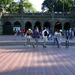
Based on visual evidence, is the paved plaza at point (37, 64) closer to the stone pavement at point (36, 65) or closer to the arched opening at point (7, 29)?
the stone pavement at point (36, 65)

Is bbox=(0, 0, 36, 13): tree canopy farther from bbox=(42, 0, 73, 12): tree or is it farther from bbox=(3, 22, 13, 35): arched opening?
bbox=(3, 22, 13, 35): arched opening

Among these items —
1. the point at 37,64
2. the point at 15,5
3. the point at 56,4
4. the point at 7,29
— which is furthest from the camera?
the point at 15,5

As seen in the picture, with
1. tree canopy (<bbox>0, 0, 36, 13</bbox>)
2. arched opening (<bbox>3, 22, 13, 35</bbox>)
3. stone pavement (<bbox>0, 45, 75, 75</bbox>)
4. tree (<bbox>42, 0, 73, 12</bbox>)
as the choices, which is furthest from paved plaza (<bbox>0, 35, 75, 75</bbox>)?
tree canopy (<bbox>0, 0, 36, 13</bbox>)

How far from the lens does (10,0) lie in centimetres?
4772

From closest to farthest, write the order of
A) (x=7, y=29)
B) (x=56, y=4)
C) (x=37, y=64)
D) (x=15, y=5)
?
1. (x=37, y=64)
2. (x=7, y=29)
3. (x=56, y=4)
4. (x=15, y=5)

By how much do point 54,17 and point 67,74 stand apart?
29.4 m

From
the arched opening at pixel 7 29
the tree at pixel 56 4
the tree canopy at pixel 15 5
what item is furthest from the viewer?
the tree canopy at pixel 15 5

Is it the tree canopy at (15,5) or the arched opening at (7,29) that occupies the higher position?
the tree canopy at (15,5)

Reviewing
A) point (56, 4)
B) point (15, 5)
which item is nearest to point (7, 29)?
point (15, 5)

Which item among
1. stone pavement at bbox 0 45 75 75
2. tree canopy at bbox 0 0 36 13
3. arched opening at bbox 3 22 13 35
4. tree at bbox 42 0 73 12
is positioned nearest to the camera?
stone pavement at bbox 0 45 75 75

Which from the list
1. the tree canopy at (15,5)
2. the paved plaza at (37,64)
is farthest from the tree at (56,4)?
the paved plaza at (37,64)

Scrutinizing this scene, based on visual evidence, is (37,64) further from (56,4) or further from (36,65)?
(56,4)

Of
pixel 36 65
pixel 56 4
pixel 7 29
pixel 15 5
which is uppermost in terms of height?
pixel 15 5

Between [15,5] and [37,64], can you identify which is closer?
[37,64]
